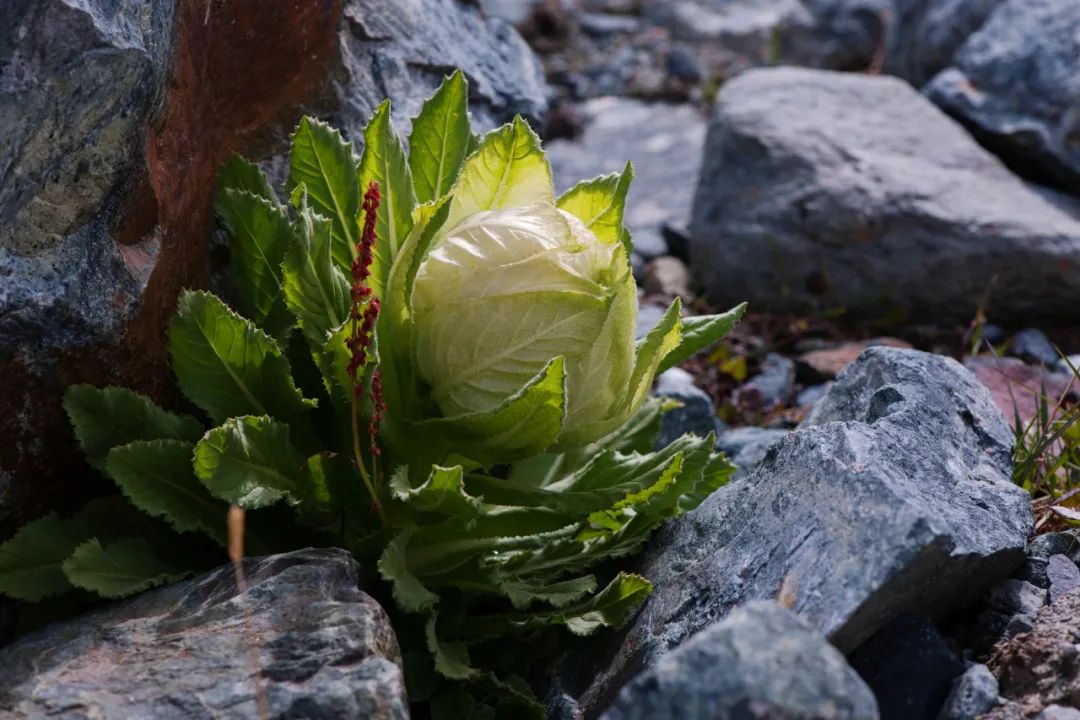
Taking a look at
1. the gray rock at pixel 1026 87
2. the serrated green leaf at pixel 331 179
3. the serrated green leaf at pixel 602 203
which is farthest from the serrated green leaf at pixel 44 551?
the gray rock at pixel 1026 87

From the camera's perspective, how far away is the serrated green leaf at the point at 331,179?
2830mm

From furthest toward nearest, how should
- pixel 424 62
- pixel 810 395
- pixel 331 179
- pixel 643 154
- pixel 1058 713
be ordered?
pixel 643 154, pixel 810 395, pixel 424 62, pixel 331 179, pixel 1058 713

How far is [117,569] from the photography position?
8.10 ft

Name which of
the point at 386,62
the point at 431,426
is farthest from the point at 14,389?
the point at 386,62

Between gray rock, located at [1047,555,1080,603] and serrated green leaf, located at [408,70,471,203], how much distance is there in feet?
5.36

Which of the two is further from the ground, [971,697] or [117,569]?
[117,569]

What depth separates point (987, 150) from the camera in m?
5.53

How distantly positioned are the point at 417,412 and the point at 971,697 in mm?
1272

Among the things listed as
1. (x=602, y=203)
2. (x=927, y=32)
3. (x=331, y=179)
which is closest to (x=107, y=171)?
(x=331, y=179)

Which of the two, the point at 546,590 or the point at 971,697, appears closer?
the point at 971,697

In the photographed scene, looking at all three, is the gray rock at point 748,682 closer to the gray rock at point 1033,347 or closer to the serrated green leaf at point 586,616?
the serrated green leaf at point 586,616

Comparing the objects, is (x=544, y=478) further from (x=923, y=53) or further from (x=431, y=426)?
(x=923, y=53)

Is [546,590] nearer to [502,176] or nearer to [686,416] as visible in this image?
[502,176]

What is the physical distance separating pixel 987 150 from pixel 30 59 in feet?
14.6
